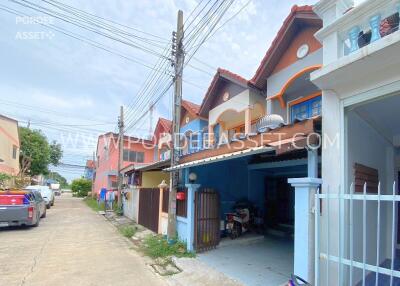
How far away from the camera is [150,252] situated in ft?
29.0

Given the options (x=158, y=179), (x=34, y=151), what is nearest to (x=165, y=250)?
(x=158, y=179)

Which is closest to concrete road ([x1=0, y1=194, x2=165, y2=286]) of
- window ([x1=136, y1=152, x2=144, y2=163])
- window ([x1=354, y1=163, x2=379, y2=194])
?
window ([x1=354, y1=163, x2=379, y2=194])

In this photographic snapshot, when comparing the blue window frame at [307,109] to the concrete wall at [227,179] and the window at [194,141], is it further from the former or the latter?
the window at [194,141]

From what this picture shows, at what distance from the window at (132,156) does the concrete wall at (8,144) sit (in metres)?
9.92

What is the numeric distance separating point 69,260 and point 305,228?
6.29 meters

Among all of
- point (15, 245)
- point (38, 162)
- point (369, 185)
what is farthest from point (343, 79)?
point (38, 162)

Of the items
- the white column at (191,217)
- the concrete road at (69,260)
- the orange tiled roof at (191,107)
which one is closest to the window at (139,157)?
the orange tiled roof at (191,107)

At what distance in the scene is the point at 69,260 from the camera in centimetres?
795

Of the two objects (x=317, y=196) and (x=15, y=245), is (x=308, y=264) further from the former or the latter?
(x=15, y=245)

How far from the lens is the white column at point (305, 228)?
451 centimetres

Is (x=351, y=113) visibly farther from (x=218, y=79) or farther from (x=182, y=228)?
(x=218, y=79)

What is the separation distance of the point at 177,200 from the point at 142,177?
8620mm

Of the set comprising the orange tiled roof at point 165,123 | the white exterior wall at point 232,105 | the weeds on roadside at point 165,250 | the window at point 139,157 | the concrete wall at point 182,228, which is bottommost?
the weeds on roadside at point 165,250

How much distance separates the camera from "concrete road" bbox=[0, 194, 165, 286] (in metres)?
6.38
